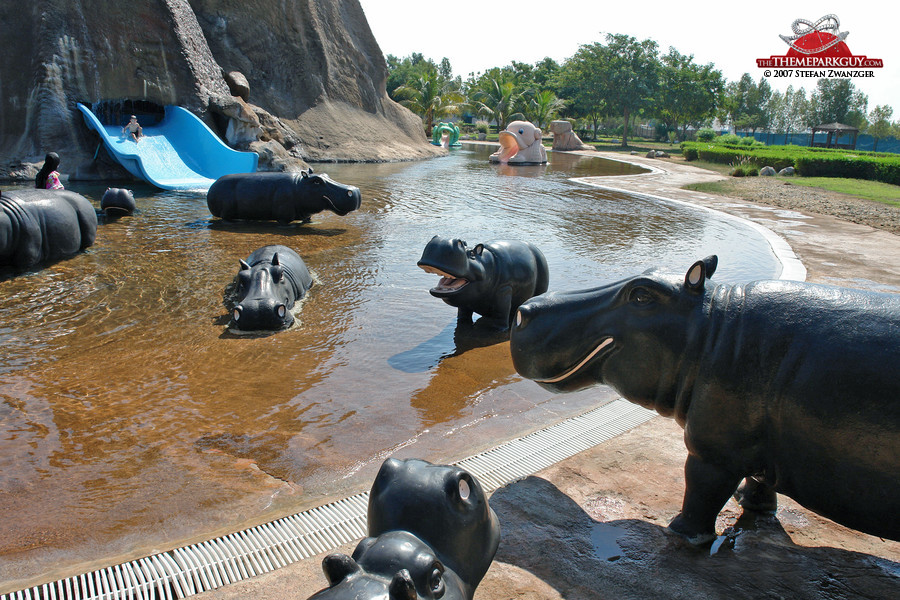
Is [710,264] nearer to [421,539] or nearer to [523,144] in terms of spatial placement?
[421,539]

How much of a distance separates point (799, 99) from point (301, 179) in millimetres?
83722

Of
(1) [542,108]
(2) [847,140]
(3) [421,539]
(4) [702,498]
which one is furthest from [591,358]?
(2) [847,140]

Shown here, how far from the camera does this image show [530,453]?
421cm

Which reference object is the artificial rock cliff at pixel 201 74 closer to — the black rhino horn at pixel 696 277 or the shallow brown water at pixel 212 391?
the shallow brown water at pixel 212 391

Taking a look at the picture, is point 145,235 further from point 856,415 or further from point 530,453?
point 856,415

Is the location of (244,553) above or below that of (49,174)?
below

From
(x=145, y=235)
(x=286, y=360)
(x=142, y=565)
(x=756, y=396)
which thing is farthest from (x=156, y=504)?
(x=145, y=235)

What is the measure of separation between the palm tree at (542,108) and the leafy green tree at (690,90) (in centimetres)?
989

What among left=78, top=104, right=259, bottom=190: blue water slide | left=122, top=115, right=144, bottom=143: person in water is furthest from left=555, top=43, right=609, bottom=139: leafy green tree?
left=122, top=115, right=144, bottom=143: person in water

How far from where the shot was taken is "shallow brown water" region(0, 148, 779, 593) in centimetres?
373

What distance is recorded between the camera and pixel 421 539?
88.7 inches

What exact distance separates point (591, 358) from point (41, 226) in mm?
8449

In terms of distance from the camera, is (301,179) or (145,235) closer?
(145,235)

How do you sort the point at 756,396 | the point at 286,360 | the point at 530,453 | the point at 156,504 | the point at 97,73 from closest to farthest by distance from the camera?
the point at 756,396 → the point at 156,504 → the point at 530,453 → the point at 286,360 → the point at 97,73
